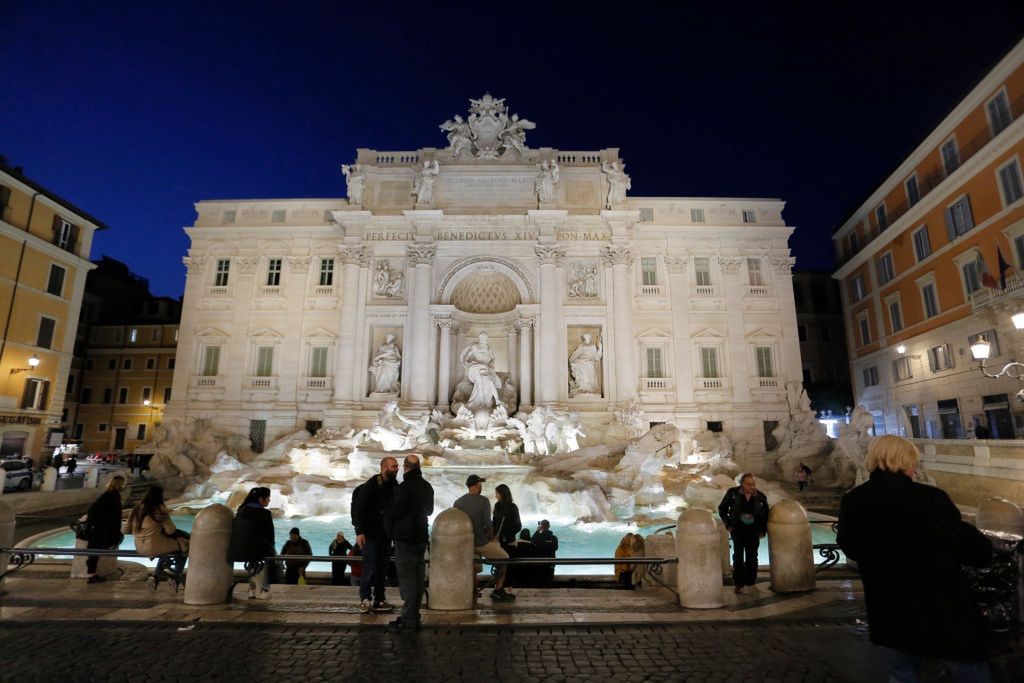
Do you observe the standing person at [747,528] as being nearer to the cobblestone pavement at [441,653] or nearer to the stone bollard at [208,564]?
the cobblestone pavement at [441,653]

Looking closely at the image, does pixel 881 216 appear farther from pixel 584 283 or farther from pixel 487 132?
pixel 487 132

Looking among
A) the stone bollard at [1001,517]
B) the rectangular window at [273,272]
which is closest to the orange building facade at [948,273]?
the stone bollard at [1001,517]

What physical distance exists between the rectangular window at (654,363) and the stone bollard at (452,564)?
68.8ft

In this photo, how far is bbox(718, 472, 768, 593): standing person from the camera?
667 centimetres

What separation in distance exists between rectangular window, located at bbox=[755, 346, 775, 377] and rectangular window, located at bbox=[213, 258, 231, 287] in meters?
27.3

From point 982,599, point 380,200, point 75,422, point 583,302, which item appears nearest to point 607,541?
point 982,599

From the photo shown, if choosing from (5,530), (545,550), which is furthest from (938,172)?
(5,530)

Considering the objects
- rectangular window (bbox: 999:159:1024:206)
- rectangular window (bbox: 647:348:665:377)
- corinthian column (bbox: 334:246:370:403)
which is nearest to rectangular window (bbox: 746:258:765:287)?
rectangular window (bbox: 647:348:665:377)

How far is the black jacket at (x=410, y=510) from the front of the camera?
5.31m

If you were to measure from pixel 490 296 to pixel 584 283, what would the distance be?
4.86m

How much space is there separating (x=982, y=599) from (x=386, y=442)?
17.1 meters

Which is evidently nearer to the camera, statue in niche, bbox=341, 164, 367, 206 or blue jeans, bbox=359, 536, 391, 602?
blue jeans, bbox=359, 536, 391, 602

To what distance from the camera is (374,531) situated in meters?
5.77

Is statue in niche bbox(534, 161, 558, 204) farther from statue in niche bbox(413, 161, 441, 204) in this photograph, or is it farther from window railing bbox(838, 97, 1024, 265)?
window railing bbox(838, 97, 1024, 265)
